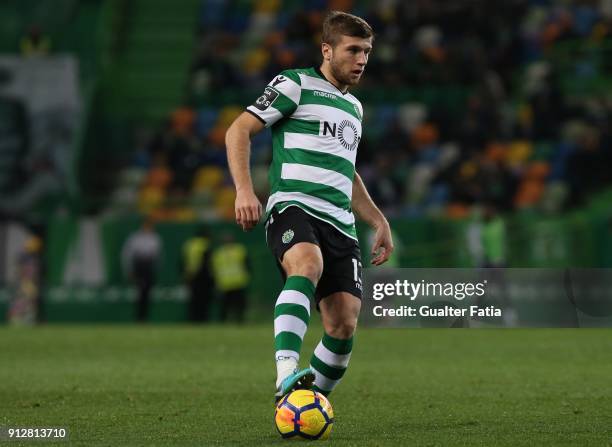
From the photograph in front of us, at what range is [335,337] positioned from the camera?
6664 millimetres

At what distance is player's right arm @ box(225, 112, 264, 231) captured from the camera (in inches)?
239

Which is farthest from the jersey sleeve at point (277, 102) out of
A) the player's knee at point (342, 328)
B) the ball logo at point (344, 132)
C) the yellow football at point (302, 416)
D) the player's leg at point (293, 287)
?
the yellow football at point (302, 416)

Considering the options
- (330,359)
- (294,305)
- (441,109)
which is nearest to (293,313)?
(294,305)

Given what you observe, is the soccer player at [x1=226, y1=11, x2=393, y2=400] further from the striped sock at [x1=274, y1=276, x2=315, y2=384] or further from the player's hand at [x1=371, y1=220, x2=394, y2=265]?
the player's hand at [x1=371, y1=220, x2=394, y2=265]

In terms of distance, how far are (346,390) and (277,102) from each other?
125 inches

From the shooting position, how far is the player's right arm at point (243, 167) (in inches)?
239

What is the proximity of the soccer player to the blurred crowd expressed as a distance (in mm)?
14732

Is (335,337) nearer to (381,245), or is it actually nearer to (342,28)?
(381,245)

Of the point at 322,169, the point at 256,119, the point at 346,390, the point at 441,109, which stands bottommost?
the point at 346,390

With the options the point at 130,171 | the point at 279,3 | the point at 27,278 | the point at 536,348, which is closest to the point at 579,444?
the point at 536,348

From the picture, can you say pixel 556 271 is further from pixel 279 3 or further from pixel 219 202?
pixel 279 3

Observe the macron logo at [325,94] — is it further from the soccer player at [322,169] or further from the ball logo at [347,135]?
the ball logo at [347,135]

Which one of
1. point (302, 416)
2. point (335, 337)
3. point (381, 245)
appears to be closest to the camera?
point (302, 416)

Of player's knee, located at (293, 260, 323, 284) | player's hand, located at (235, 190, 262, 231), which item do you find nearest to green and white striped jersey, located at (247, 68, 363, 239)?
player's knee, located at (293, 260, 323, 284)
